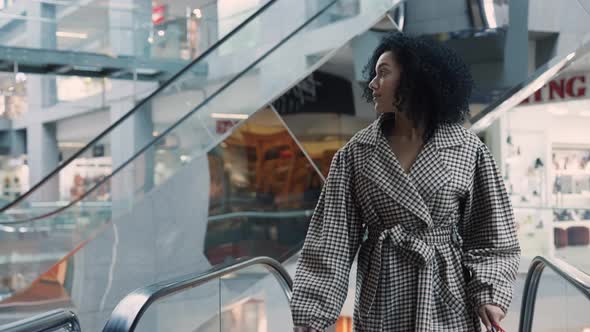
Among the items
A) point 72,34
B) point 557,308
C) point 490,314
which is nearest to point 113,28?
point 72,34

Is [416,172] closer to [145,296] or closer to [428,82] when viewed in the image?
[428,82]

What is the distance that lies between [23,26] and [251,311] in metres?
6.97

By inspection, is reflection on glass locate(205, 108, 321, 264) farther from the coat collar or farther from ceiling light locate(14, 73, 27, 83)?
the coat collar

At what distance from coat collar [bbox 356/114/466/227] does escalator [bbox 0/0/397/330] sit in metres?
4.72

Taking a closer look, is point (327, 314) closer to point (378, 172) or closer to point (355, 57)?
point (378, 172)

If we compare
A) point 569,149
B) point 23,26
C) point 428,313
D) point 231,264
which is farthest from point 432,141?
point 569,149

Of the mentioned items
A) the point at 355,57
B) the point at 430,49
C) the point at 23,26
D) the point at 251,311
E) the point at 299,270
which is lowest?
the point at 251,311

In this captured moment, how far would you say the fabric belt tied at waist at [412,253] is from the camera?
1.97m

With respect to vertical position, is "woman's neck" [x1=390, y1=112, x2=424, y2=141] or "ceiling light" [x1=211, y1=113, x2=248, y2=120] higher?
"ceiling light" [x1=211, y1=113, x2=248, y2=120]

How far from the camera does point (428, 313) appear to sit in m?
1.96

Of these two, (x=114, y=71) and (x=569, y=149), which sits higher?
(x=114, y=71)

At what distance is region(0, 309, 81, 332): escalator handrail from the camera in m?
1.71

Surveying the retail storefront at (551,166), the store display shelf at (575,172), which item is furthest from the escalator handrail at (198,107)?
the store display shelf at (575,172)

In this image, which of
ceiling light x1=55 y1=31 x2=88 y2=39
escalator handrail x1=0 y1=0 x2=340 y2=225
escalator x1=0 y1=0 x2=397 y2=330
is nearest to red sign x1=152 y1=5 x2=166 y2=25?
ceiling light x1=55 y1=31 x2=88 y2=39
